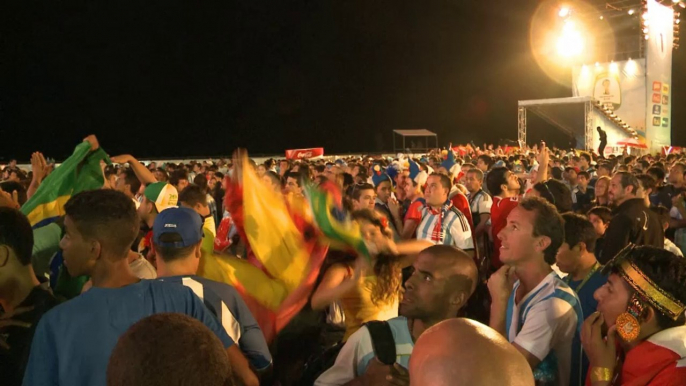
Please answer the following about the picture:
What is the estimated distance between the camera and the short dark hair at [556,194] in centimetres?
592

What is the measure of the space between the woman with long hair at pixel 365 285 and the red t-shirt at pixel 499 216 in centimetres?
241

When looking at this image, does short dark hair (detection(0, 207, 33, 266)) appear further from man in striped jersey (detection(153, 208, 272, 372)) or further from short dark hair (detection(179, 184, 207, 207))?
short dark hair (detection(179, 184, 207, 207))

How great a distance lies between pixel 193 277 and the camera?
9.68ft

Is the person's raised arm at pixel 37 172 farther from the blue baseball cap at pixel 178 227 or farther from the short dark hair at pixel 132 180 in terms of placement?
the blue baseball cap at pixel 178 227

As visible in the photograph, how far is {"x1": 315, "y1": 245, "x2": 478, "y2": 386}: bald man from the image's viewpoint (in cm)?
249

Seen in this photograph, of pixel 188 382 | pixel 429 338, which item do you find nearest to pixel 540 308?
pixel 429 338

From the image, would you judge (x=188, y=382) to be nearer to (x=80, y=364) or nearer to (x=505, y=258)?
(x=80, y=364)

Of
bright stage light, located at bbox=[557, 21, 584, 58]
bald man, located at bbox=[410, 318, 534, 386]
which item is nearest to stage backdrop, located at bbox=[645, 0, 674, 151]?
bright stage light, located at bbox=[557, 21, 584, 58]

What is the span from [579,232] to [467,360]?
3205 millimetres

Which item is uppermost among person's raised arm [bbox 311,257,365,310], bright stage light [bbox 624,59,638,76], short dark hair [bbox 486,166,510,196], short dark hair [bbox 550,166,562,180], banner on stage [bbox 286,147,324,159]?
bright stage light [bbox 624,59,638,76]

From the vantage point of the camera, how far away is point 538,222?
10.4 feet

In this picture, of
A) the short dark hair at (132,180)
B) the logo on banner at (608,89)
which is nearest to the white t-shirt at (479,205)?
the short dark hair at (132,180)

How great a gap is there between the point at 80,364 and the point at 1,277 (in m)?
0.94

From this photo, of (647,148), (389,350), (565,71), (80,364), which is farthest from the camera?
(565,71)
